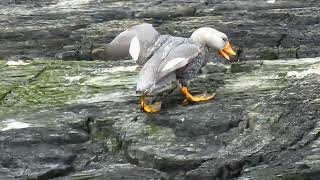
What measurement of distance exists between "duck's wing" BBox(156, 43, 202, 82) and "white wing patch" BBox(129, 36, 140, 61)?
65 cm

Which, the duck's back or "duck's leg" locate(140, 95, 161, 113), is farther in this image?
"duck's leg" locate(140, 95, 161, 113)

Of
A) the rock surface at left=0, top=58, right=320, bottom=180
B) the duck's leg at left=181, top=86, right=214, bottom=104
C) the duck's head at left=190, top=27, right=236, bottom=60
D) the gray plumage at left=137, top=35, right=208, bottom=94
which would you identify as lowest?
the rock surface at left=0, top=58, right=320, bottom=180

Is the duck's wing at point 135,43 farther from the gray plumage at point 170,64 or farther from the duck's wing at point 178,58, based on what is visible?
the duck's wing at point 178,58

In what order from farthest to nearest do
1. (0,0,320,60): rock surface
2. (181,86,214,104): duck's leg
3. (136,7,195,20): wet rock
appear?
(136,7,195,20): wet rock → (0,0,320,60): rock surface → (181,86,214,104): duck's leg

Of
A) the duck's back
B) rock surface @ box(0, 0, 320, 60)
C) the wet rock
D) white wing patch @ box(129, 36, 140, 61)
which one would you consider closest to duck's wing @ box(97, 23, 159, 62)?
white wing patch @ box(129, 36, 140, 61)

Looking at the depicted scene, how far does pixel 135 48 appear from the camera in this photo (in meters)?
9.77

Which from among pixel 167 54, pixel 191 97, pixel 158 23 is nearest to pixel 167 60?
pixel 167 54

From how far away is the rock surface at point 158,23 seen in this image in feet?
44.9

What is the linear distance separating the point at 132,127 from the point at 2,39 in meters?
7.00

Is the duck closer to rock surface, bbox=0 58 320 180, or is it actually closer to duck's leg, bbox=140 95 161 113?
duck's leg, bbox=140 95 161 113

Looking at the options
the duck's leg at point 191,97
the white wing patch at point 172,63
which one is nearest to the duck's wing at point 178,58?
the white wing patch at point 172,63

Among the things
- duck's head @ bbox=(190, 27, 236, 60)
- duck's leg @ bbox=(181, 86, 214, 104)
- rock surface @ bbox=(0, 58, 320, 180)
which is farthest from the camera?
duck's head @ bbox=(190, 27, 236, 60)

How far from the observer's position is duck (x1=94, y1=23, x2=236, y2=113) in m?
9.02

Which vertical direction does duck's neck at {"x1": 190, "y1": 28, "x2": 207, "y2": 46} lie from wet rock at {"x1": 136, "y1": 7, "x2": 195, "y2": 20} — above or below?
above
